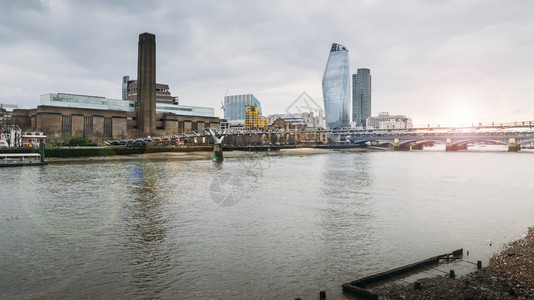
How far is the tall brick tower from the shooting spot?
150500mm

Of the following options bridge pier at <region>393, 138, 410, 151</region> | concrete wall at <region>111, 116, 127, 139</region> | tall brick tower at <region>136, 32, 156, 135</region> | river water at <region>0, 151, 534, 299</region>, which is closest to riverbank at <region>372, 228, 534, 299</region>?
river water at <region>0, 151, 534, 299</region>

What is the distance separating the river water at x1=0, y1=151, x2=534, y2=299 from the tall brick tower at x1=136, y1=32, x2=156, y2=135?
123 m

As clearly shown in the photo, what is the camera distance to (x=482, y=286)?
10594 millimetres

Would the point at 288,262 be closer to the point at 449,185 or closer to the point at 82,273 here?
the point at 82,273

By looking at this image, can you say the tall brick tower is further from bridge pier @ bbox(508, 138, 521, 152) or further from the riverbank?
the riverbank

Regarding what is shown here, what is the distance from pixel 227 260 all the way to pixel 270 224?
6109mm

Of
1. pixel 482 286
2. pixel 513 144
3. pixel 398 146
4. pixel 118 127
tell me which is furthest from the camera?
pixel 398 146

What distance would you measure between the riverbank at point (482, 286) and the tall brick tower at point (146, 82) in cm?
14788

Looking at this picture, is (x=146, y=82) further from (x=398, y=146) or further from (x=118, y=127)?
(x=398, y=146)

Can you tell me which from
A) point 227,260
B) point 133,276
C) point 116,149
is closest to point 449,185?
point 227,260

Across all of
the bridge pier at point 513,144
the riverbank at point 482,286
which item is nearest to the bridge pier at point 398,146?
the bridge pier at point 513,144

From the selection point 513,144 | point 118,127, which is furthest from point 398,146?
point 118,127

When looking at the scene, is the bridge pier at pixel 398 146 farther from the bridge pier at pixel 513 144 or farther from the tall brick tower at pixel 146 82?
the tall brick tower at pixel 146 82

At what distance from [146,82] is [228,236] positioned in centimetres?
14530
